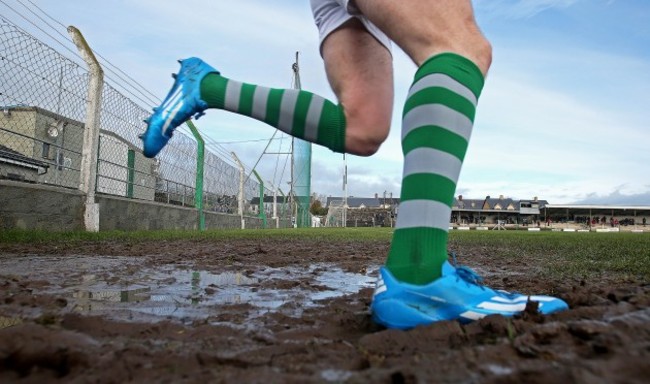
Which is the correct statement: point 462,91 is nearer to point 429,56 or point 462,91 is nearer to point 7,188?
point 429,56

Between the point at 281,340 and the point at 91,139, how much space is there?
23.6ft

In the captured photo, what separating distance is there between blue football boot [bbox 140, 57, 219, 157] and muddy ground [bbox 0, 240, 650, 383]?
0.60 m

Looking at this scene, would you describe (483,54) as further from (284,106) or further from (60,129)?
(60,129)

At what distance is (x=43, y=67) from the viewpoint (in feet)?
19.2

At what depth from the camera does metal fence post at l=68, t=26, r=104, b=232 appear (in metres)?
7.34

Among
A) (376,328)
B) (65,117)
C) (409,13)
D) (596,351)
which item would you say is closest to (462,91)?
(409,13)

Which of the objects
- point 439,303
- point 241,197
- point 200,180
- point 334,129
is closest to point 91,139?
point 200,180

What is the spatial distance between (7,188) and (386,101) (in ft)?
17.5

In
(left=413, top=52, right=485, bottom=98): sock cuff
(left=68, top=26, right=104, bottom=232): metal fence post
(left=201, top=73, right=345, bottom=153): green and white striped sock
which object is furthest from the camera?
(left=68, top=26, right=104, bottom=232): metal fence post

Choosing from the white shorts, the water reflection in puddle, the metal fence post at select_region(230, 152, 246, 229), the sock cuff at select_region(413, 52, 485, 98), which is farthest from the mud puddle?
the metal fence post at select_region(230, 152, 246, 229)

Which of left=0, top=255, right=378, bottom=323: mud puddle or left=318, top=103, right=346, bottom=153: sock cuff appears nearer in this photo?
left=0, top=255, right=378, bottom=323: mud puddle

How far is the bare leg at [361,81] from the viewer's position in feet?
6.56

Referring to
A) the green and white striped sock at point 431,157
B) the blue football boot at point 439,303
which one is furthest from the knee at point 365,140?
the blue football boot at point 439,303

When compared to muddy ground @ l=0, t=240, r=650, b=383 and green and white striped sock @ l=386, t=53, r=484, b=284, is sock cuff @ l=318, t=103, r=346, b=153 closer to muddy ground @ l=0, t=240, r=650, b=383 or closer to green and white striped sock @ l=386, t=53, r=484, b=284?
green and white striped sock @ l=386, t=53, r=484, b=284
